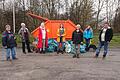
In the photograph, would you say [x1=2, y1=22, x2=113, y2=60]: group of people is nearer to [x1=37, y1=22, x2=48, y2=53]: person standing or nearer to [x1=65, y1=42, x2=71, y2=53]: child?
[x1=37, y1=22, x2=48, y2=53]: person standing

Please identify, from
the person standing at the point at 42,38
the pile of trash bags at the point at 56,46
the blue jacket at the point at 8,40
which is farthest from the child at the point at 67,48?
the blue jacket at the point at 8,40

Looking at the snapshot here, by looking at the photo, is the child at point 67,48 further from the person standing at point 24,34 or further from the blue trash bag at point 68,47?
the person standing at point 24,34

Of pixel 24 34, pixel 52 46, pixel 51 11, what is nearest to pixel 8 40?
pixel 24 34

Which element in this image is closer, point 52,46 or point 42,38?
point 42,38

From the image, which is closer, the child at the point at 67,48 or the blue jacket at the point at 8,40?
the blue jacket at the point at 8,40

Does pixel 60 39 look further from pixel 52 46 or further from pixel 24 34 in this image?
pixel 24 34

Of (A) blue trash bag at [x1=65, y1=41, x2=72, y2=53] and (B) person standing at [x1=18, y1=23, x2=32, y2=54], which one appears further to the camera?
(A) blue trash bag at [x1=65, y1=41, x2=72, y2=53]

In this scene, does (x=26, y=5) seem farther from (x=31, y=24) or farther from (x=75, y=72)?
(x=75, y=72)

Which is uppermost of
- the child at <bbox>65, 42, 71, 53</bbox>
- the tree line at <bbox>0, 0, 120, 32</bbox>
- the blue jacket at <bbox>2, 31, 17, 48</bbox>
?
the tree line at <bbox>0, 0, 120, 32</bbox>

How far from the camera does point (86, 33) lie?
19906 millimetres

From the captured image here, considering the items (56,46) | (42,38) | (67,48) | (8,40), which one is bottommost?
(67,48)

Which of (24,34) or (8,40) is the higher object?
(24,34)

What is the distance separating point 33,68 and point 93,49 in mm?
8696

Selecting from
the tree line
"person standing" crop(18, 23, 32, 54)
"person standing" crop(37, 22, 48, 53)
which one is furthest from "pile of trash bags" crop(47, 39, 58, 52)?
the tree line
